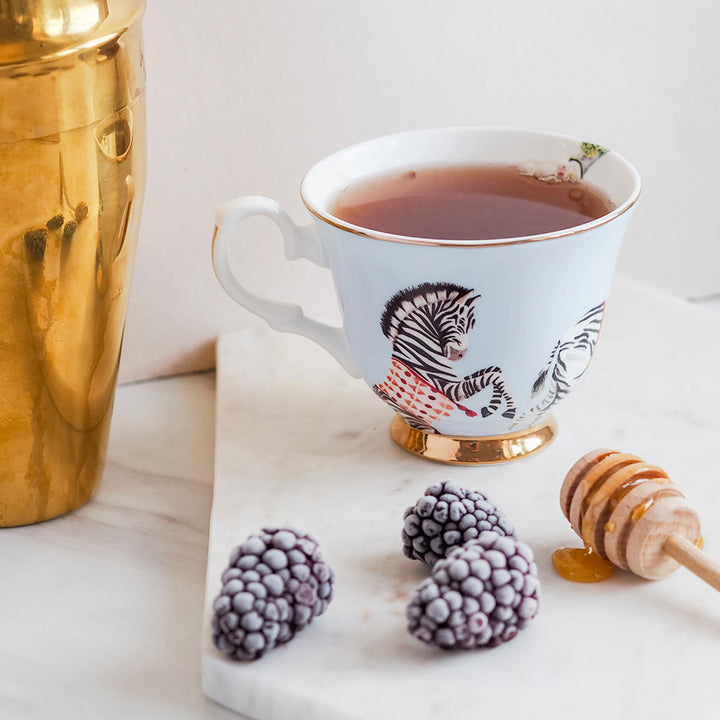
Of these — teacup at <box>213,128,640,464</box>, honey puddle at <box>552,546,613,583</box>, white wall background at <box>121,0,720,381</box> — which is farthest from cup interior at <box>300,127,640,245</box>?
honey puddle at <box>552,546,613,583</box>

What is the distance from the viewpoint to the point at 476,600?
1.49 feet

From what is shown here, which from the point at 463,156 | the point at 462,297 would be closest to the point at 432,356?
the point at 462,297

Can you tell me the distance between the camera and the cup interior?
2.03ft

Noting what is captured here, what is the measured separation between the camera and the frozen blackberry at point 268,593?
0.46 metres

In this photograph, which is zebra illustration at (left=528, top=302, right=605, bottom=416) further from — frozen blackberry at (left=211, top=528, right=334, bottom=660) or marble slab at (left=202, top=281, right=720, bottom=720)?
frozen blackberry at (left=211, top=528, right=334, bottom=660)

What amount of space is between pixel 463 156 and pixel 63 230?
257 millimetres

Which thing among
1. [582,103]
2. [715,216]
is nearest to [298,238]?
[582,103]

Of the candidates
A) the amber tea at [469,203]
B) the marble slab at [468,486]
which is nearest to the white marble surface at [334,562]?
the marble slab at [468,486]

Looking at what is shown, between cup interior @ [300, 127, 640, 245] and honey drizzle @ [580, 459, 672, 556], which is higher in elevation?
cup interior @ [300, 127, 640, 245]

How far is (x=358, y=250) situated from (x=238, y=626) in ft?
0.68

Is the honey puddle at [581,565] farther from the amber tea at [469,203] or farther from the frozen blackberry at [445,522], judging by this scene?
the amber tea at [469,203]

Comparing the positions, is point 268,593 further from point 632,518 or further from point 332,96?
point 332,96

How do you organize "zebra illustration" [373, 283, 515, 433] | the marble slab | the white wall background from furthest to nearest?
the white wall background → "zebra illustration" [373, 283, 515, 433] → the marble slab

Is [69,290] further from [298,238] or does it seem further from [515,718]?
[515,718]
